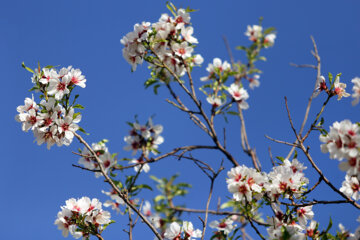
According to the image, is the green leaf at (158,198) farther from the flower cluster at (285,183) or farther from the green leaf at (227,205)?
the flower cluster at (285,183)

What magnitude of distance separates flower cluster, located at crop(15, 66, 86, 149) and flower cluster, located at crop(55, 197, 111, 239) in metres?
0.39

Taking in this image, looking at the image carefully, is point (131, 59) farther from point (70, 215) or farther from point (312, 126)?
point (312, 126)

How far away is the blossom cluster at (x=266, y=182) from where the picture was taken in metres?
1.80

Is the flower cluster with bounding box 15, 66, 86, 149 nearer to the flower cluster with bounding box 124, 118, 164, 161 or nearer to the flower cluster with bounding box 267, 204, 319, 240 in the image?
the flower cluster with bounding box 124, 118, 164, 161

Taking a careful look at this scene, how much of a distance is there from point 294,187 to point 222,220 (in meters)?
0.68

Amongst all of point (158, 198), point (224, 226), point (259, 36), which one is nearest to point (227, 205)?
point (224, 226)

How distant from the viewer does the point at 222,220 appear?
2.31 meters

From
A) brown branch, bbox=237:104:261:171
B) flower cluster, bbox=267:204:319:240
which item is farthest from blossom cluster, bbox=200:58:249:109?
flower cluster, bbox=267:204:319:240

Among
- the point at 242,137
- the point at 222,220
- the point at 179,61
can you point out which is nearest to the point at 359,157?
the point at 222,220

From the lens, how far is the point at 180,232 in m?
2.10

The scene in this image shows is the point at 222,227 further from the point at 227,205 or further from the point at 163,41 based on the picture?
the point at 163,41

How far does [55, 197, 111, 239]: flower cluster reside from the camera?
2023mm

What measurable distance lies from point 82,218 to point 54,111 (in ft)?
2.19

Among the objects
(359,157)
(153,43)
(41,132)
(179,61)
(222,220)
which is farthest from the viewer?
(179,61)
